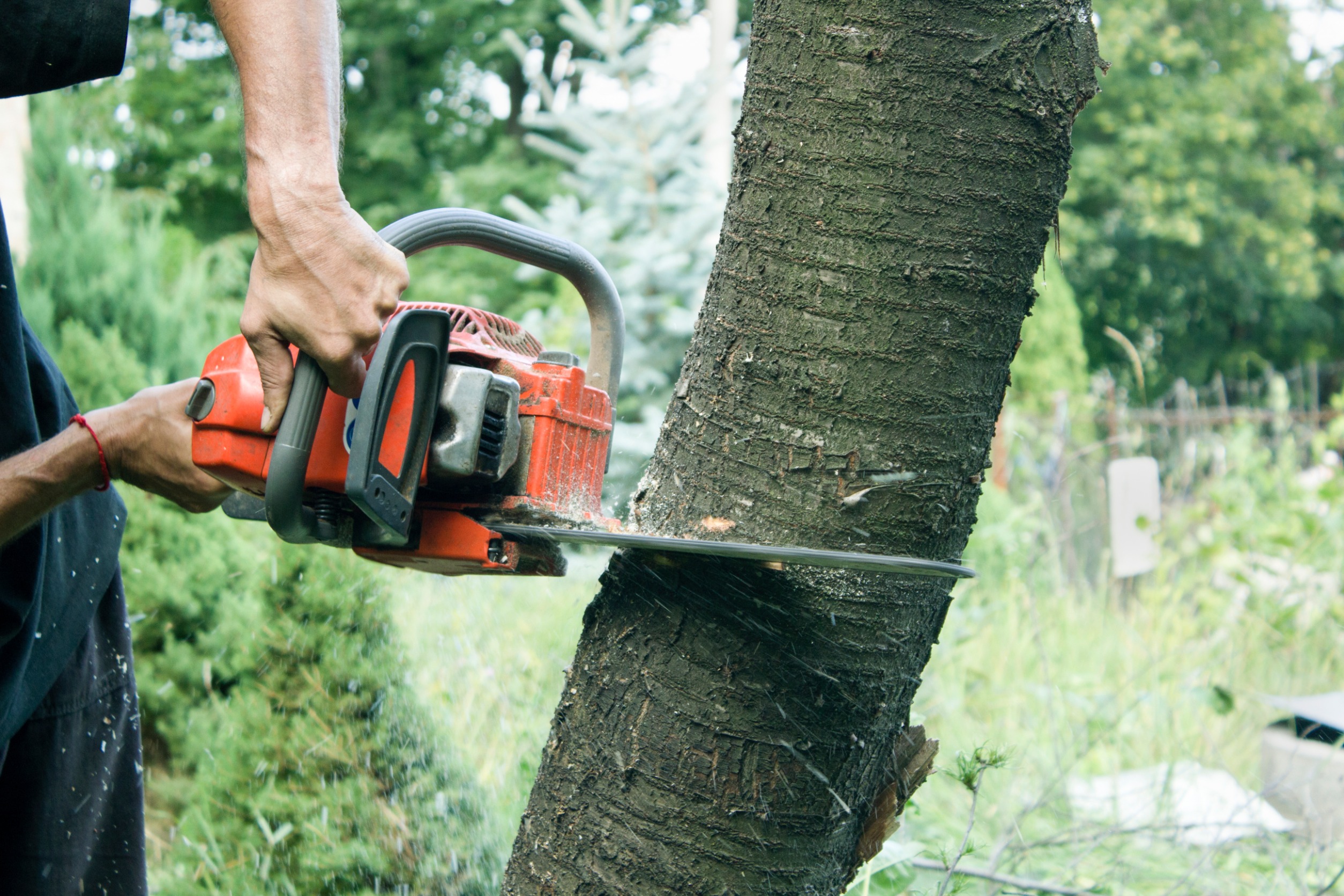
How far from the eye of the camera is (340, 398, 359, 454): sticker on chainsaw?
4.02 ft

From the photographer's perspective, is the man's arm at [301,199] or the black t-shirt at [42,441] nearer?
the man's arm at [301,199]

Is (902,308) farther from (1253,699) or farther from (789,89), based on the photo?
(1253,699)

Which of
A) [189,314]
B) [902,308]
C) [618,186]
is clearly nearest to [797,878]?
[902,308]

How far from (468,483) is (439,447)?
0.33 ft

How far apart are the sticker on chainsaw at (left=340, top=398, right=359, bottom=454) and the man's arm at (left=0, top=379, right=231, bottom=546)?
238 mm

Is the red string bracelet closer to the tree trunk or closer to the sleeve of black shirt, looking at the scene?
the sleeve of black shirt

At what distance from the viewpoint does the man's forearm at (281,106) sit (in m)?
1.01

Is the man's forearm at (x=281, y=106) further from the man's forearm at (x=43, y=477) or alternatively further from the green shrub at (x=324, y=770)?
the green shrub at (x=324, y=770)

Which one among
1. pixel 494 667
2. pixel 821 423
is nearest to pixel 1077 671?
pixel 494 667

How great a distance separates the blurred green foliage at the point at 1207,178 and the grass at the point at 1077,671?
49.0 feet

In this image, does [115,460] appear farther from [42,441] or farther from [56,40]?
[56,40]

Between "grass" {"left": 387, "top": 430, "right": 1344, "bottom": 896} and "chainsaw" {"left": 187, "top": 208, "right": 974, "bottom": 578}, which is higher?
"chainsaw" {"left": 187, "top": 208, "right": 974, "bottom": 578}

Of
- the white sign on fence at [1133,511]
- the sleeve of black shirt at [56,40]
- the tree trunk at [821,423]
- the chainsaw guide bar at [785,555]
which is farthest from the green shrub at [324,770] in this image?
the white sign on fence at [1133,511]

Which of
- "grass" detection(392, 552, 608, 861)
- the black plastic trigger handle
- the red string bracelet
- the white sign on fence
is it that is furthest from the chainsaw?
the white sign on fence
